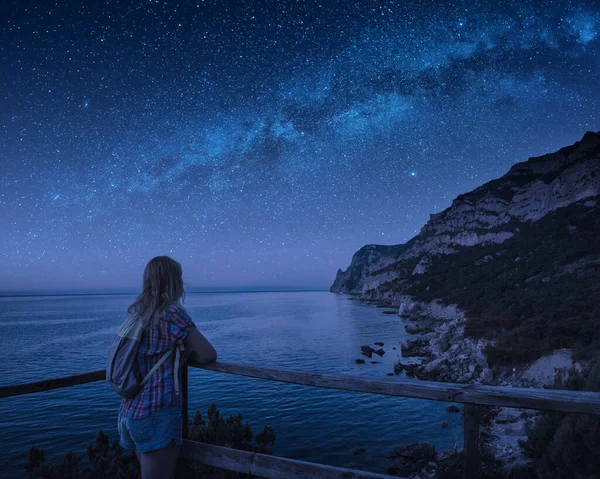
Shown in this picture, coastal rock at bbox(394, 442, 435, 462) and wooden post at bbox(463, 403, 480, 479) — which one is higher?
wooden post at bbox(463, 403, 480, 479)

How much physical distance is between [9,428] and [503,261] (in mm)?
59153

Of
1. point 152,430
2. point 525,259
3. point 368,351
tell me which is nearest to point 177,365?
point 152,430

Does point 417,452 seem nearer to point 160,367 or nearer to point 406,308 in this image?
point 160,367

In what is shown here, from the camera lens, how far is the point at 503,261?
55.2 m

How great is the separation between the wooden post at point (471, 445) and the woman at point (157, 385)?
2196mm

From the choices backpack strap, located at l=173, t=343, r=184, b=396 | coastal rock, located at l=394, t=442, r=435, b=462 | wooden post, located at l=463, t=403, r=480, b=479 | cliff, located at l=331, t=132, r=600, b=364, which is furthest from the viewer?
cliff, located at l=331, t=132, r=600, b=364

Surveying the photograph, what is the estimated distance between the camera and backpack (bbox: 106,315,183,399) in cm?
282

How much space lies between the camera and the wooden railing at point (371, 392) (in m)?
2.47

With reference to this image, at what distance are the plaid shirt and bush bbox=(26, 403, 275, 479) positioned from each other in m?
5.48

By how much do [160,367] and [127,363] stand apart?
256 millimetres

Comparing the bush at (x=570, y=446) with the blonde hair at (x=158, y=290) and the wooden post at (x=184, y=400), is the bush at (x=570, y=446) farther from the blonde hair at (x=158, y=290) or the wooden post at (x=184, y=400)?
the blonde hair at (x=158, y=290)

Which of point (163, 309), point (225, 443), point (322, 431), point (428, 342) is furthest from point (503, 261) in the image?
point (163, 309)

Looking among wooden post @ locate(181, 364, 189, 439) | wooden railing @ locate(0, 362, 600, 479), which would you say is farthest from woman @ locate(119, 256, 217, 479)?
wooden post @ locate(181, 364, 189, 439)

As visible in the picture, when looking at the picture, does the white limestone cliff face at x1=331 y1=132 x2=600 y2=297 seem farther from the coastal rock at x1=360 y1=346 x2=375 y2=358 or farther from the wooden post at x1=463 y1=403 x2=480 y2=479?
the wooden post at x1=463 y1=403 x2=480 y2=479
